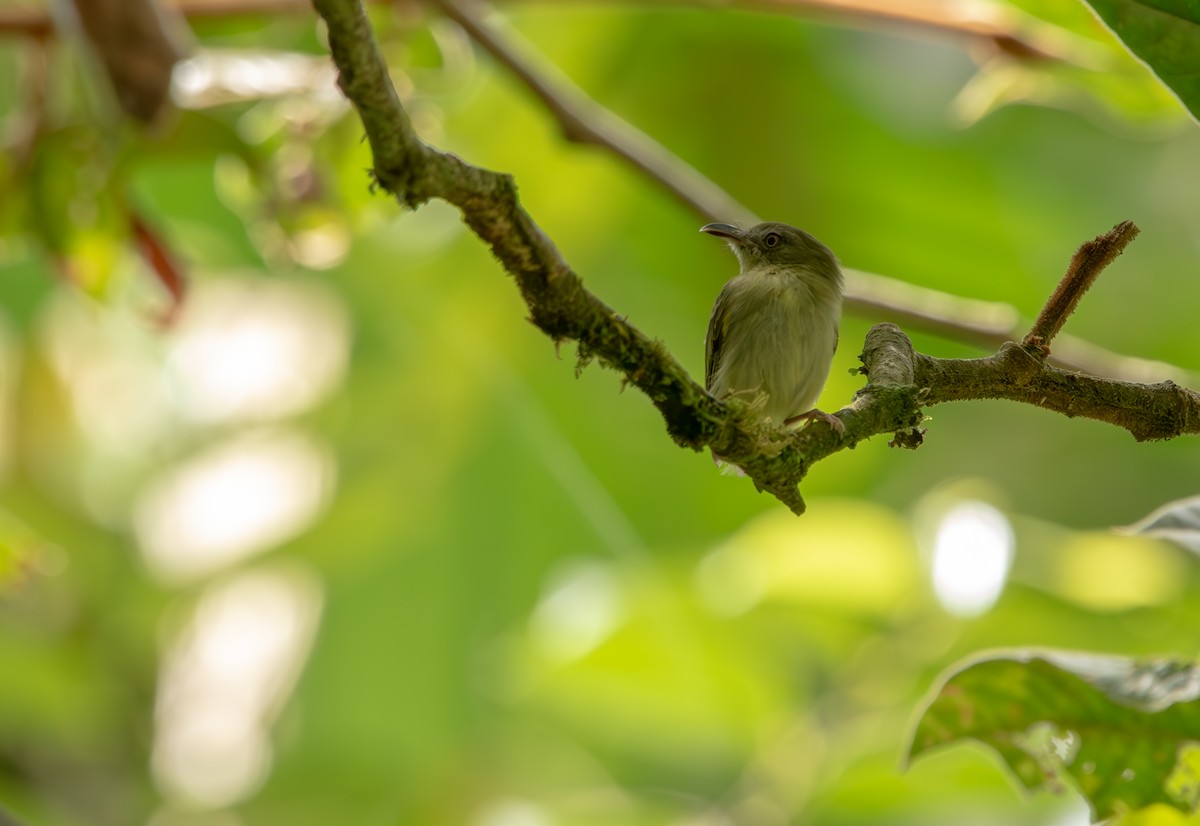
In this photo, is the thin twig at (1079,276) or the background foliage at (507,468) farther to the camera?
the background foliage at (507,468)

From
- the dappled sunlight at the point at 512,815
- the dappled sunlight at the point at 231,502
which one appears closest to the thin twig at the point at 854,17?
the dappled sunlight at the point at 512,815

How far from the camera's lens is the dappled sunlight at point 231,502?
18.7ft

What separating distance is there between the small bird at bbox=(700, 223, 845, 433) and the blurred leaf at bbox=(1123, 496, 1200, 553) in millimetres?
822

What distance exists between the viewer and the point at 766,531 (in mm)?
3980

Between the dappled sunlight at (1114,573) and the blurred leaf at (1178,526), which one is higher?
the dappled sunlight at (1114,573)

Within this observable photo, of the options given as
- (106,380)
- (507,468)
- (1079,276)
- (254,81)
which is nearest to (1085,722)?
(1079,276)

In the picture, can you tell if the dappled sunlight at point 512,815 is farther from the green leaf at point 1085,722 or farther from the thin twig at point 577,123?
the green leaf at point 1085,722

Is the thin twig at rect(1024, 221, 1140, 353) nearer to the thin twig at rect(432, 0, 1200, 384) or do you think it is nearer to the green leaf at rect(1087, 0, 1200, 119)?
the green leaf at rect(1087, 0, 1200, 119)

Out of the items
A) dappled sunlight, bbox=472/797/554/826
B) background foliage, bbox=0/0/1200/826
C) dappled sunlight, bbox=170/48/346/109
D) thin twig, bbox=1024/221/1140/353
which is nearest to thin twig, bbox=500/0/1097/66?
background foliage, bbox=0/0/1200/826

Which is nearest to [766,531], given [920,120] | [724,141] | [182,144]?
[182,144]

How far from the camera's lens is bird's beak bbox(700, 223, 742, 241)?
3.11 meters

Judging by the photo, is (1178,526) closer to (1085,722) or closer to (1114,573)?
(1085,722)

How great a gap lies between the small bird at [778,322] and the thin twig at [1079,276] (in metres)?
1.07

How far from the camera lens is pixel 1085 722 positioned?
2234 millimetres
